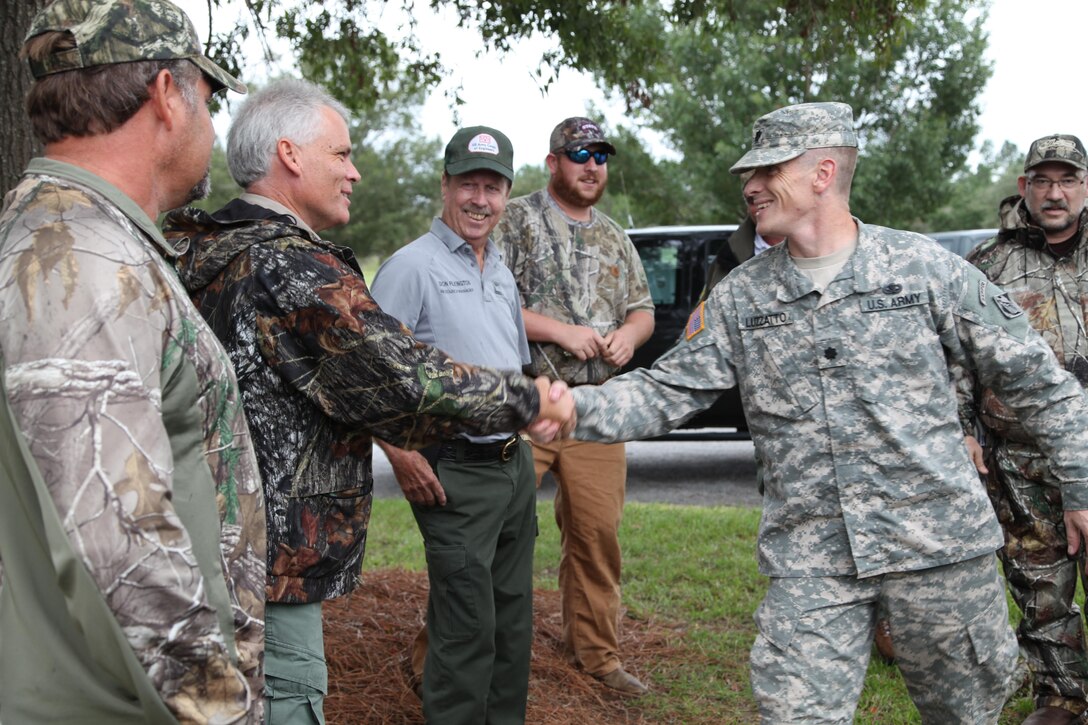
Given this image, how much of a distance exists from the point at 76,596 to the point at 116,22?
0.94m

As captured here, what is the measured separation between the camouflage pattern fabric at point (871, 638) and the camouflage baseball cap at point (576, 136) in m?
2.83

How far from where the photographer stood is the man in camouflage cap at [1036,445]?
177 inches

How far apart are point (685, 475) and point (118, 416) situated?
979cm

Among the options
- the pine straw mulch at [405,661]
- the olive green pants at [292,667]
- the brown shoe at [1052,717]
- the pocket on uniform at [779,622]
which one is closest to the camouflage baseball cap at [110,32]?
the olive green pants at [292,667]

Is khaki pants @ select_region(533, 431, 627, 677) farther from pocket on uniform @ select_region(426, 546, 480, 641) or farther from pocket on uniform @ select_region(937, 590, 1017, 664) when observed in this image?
pocket on uniform @ select_region(937, 590, 1017, 664)

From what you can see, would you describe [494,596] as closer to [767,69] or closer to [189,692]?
[189,692]

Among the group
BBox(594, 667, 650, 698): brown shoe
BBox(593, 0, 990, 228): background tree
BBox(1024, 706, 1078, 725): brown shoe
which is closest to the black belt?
BBox(594, 667, 650, 698): brown shoe

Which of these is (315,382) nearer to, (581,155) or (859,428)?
(859,428)

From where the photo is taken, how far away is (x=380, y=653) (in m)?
4.86

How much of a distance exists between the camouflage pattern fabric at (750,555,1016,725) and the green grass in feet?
4.88

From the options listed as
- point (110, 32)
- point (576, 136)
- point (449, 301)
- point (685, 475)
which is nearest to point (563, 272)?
point (576, 136)

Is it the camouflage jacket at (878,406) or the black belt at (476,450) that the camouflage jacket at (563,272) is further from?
the camouflage jacket at (878,406)

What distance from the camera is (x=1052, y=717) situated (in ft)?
14.5

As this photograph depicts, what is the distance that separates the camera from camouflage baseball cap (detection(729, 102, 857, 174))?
3248 mm
